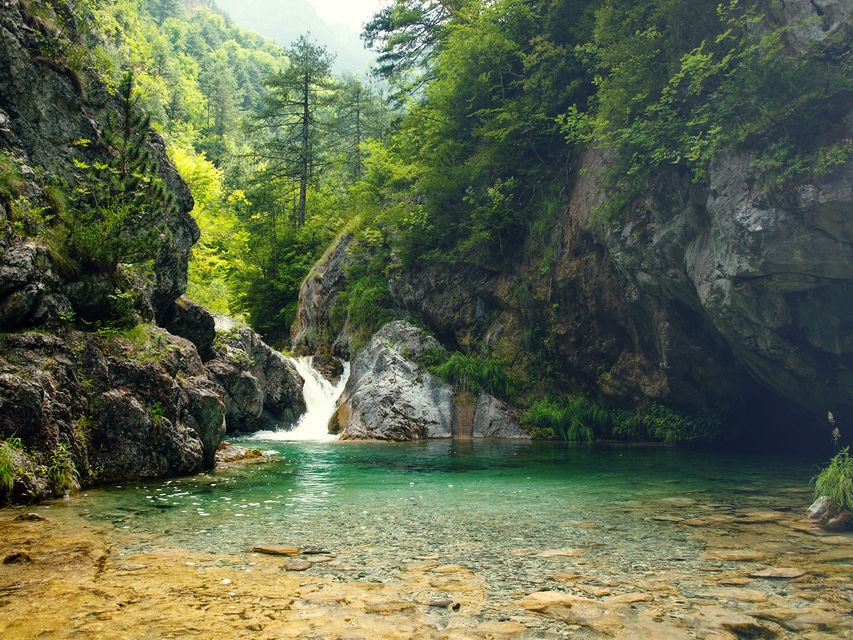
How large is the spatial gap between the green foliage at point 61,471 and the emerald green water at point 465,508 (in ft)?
1.56

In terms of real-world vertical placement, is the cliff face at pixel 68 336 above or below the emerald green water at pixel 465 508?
above

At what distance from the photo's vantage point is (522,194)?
75.9 ft

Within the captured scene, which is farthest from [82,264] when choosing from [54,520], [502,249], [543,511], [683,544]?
[502,249]

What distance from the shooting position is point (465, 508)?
8438mm

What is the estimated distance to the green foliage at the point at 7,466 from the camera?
290 inches

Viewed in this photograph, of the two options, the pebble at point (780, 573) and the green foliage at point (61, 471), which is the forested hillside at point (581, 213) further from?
the pebble at point (780, 573)

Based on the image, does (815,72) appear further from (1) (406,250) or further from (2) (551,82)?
(1) (406,250)

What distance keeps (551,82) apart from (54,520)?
63.7ft

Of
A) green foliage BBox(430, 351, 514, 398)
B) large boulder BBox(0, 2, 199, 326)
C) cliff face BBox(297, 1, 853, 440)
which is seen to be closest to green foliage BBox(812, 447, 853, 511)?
cliff face BBox(297, 1, 853, 440)

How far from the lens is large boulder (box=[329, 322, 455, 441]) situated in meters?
20.3

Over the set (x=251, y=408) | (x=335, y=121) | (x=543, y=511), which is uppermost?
(x=335, y=121)

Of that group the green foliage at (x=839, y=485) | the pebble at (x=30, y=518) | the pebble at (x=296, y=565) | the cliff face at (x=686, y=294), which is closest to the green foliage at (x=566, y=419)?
the cliff face at (x=686, y=294)

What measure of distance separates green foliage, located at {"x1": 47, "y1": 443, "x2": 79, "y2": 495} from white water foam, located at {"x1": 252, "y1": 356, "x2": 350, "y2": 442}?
11117mm

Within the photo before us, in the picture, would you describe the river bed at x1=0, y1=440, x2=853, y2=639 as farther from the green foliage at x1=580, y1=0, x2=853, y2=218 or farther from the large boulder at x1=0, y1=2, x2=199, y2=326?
the green foliage at x1=580, y1=0, x2=853, y2=218
